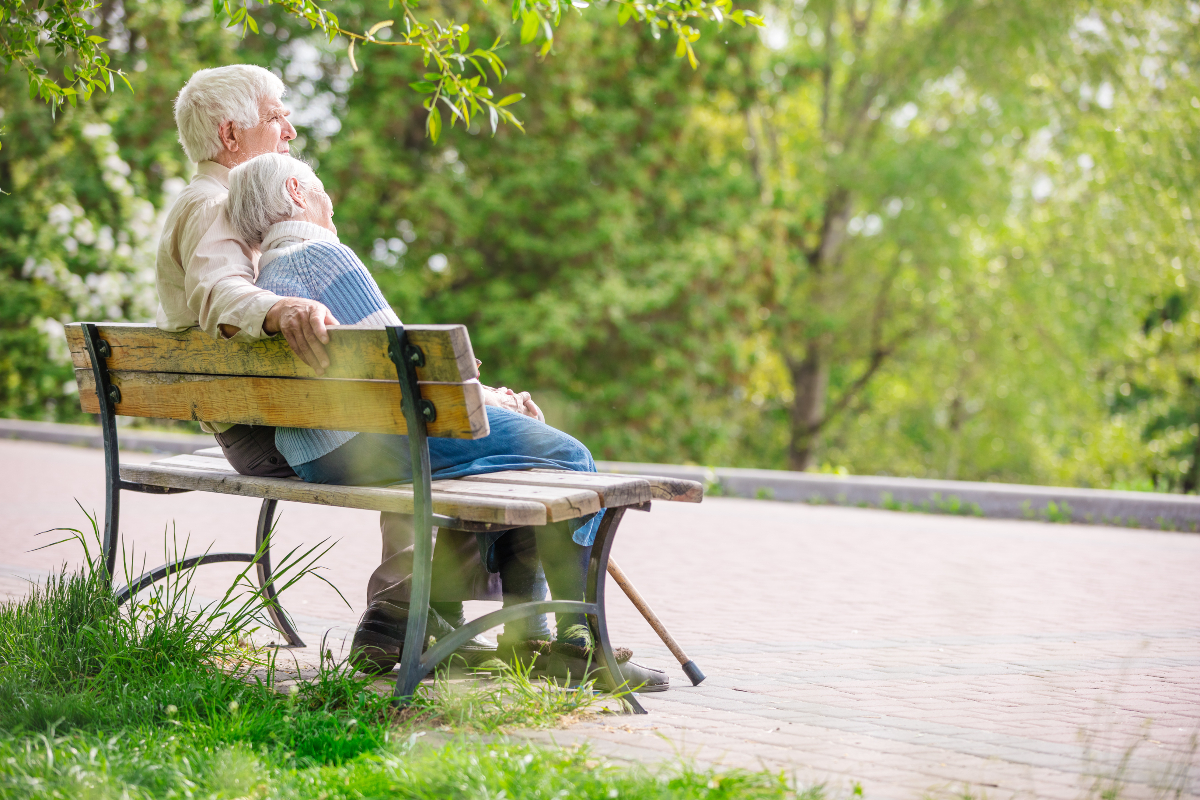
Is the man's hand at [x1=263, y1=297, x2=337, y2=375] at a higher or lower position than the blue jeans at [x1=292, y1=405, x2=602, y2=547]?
higher

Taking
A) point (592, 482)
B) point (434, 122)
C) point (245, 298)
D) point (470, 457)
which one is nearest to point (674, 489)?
point (592, 482)

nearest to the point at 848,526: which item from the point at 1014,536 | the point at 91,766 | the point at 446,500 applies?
the point at 1014,536

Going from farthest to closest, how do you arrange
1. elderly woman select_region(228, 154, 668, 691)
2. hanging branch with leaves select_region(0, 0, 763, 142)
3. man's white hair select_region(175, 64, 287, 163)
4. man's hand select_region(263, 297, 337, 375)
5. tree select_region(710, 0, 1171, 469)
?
tree select_region(710, 0, 1171, 469) < hanging branch with leaves select_region(0, 0, 763, 142) < man's white hair select_region(175, 64, 287, 163) < elderly woman select_region(228, 154, 668, 691) < man's hand select_region(263, 297, 337, 375)

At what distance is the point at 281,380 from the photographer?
9.37 ft

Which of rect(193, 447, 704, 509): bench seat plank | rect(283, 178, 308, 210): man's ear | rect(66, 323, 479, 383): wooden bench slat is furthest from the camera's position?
rect(283, 178, 308, 210): man's ear

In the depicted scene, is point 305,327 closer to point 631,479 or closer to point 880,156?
point 631,479

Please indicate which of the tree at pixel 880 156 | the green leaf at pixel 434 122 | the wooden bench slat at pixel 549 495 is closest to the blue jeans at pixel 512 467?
the wooden bench slat at pixel 549 495

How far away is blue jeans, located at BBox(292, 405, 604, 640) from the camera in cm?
304

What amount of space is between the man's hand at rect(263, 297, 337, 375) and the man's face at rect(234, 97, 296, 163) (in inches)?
37.1

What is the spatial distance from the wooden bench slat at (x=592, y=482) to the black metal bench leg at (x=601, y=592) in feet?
0.36

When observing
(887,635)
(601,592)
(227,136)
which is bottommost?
(887,635)

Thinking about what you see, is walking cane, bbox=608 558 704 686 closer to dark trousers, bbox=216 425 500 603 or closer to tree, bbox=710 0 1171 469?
dark trousers, bbox=216 425 500 603

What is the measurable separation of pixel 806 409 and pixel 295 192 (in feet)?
58.5

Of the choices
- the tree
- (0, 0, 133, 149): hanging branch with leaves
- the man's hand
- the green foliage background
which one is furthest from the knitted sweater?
the tree
